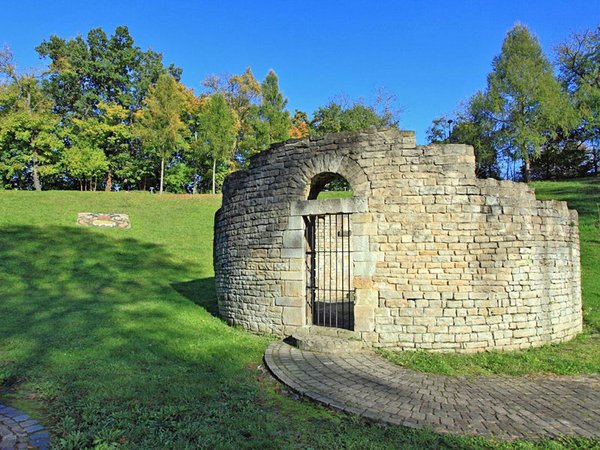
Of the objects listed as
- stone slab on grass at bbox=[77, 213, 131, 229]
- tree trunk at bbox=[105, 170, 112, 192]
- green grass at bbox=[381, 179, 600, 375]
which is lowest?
green grass at bbox=[381, 179, 600, 375]

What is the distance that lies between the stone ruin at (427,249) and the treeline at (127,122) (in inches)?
952

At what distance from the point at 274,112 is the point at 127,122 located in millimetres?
16822

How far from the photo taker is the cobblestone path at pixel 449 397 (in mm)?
4336

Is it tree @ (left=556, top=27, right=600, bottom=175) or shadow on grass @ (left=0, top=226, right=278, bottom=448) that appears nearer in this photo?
shadow on grass @ (left=0, top=226, right=278, bottom=448)

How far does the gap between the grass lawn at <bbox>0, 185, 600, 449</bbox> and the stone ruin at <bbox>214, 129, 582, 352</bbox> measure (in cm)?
124

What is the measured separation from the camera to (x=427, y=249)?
736 centimetres

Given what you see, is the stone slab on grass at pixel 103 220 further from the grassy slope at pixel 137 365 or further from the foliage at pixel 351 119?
the foliage at pixel 351 119

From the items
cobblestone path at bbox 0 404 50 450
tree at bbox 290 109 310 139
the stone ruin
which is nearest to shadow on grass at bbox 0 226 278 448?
cobblestone path at bbox 0 404 50 450

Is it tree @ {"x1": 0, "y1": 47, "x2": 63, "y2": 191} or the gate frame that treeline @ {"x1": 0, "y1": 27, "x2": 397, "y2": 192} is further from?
the gate frame

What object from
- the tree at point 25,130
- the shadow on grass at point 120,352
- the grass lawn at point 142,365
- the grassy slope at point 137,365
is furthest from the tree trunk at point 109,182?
the shadow on grass at point 120,352

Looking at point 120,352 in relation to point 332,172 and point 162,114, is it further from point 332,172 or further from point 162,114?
point 162,114

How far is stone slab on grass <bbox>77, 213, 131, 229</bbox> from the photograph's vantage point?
835 inches

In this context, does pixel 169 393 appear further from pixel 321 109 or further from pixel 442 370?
pixel 321 109

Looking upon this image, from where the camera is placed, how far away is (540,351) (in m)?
7.29
